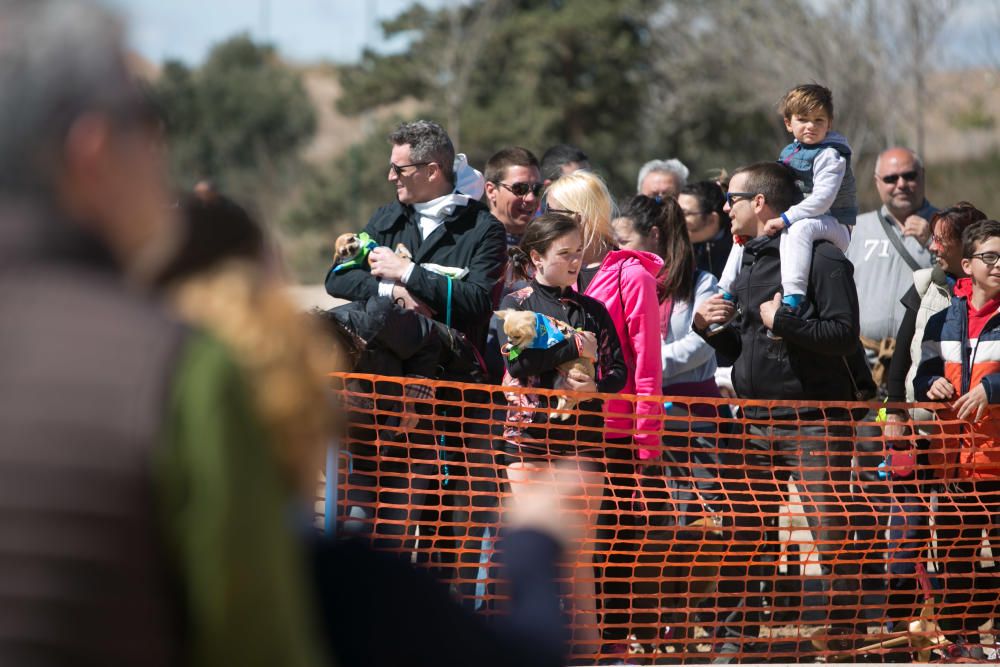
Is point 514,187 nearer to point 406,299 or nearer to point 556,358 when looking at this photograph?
point 406,299

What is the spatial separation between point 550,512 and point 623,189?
2646 cm

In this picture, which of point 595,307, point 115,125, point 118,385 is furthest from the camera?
point 595,307

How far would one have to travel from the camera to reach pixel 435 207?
200 inches

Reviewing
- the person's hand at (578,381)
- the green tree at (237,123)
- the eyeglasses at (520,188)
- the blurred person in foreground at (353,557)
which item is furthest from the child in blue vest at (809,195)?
the green tree at (237,123)

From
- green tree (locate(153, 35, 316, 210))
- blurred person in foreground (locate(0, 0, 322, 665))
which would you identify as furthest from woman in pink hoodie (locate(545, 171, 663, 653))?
green tree (locate(153, 35, 316, 210))

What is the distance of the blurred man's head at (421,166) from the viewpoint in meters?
5.10

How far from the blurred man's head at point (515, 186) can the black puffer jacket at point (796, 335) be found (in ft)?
3.66

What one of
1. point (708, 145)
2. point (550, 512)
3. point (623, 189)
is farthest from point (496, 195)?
point (708, 145)

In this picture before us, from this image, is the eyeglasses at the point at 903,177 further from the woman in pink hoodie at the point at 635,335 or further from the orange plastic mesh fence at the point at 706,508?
the woman in pink hoodie at the point at 635,335

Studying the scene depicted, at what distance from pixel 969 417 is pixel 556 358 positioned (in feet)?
5.74

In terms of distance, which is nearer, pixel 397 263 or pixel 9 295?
pixel 9 295

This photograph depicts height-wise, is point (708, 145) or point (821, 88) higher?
point (708, 145)

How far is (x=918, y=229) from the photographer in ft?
20.7

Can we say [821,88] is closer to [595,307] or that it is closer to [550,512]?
[595,307]
